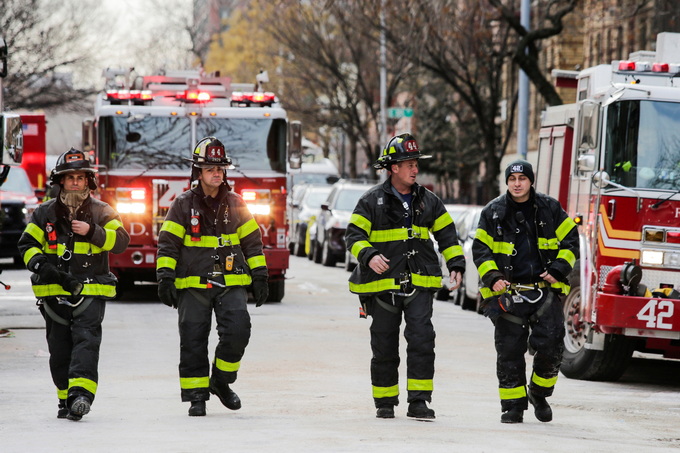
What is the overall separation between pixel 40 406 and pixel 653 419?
421 cm

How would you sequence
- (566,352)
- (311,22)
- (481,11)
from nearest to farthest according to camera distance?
(566,352)
(481,11)
(311,22)

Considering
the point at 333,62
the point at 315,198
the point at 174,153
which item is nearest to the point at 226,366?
the point at 174,153

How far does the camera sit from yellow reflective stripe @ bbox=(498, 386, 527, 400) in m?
8.84

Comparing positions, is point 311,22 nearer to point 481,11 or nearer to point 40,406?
point 481,11

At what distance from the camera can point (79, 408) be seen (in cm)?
838

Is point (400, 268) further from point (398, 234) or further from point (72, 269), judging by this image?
point (72, 269)

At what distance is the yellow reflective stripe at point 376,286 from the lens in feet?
28.9

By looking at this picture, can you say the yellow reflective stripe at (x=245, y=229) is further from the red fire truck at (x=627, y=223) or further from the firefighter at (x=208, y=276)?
the red fire truck at (x=627, y=223)

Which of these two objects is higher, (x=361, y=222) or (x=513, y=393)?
(x=361, y=222)

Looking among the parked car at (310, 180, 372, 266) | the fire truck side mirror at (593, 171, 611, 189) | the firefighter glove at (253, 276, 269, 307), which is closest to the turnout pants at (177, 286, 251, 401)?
the firefighter glove at (253, 276, 269, 307)

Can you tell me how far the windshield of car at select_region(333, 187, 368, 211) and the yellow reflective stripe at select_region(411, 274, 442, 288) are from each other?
63.7 feet

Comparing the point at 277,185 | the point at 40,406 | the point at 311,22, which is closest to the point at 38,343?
the point at 40,406

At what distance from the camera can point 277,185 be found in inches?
728

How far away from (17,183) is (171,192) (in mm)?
10131
